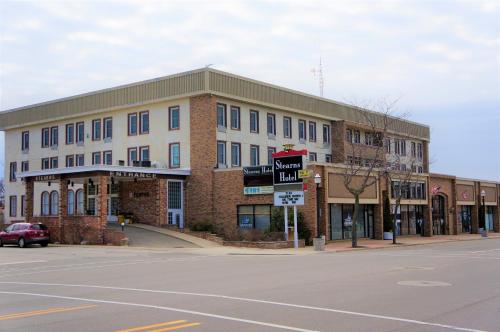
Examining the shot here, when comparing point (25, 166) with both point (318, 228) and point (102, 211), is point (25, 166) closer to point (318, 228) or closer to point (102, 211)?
point (102, 211)

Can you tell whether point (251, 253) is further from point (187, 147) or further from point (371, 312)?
point (371, 312)

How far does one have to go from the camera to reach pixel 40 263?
25016 millimetres

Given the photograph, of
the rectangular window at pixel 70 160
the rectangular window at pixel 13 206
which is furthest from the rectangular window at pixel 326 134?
the rectangular window at pixel 13 206

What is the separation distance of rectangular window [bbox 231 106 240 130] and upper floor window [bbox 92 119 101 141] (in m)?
12.4

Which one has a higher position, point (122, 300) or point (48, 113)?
point (48, 113)

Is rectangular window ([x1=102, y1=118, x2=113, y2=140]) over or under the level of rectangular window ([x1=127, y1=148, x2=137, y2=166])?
over

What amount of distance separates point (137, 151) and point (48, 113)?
1243cm

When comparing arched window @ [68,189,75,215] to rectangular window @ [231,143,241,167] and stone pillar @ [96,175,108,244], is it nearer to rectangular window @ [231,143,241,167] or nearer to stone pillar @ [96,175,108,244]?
stone pillar @ [96,175,108,244]

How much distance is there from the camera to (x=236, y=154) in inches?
1799

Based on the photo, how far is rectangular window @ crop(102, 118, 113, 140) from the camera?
163 feet

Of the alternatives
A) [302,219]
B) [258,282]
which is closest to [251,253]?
[302,219]

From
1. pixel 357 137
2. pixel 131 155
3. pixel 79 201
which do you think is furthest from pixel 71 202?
pixel 357 137

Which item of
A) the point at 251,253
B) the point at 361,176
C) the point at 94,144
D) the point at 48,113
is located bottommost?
the point at 251,253

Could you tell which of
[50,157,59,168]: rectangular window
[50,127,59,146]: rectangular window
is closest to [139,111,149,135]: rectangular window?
[50,127,59,146]: rectangular window
